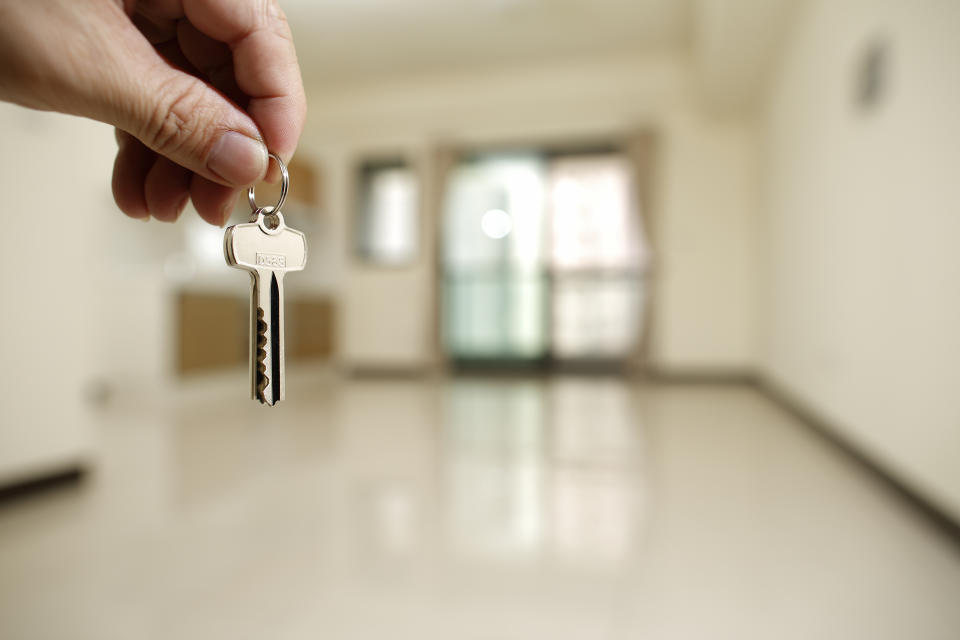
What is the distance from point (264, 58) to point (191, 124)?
0.27 ft

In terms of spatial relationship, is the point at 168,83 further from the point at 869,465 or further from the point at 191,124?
the point at 869,465

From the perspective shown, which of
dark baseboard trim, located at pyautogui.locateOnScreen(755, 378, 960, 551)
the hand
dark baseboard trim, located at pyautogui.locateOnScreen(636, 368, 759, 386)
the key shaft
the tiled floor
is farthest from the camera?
dark baseboard trim, located at pyautogui.locateOnScreen(636, 368, 759, 386)

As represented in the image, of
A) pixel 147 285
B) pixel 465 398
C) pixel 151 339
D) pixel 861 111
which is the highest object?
pixel 861 111

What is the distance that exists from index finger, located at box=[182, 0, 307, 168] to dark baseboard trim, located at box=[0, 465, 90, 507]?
2120mm

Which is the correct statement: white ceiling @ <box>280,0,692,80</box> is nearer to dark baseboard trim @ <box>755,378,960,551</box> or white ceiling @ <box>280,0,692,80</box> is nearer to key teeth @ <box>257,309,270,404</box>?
dark baseboard trim @ <box>755,378,960,551</box>

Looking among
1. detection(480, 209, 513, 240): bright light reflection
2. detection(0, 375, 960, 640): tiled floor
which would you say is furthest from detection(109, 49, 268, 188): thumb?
detection(480, 209, 513, 240): bright light reflection

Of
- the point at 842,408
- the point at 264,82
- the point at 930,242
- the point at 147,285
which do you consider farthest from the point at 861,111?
the point at 147,285

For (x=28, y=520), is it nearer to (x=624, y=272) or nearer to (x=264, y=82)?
(x=264, y=82)

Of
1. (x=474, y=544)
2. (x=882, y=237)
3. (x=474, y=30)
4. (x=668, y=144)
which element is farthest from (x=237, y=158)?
(x=668, y=144)

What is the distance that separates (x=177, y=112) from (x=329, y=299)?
6.26 meters

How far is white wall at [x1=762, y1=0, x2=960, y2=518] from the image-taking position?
176 cm

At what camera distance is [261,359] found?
482mm

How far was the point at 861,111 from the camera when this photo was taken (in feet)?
8.64

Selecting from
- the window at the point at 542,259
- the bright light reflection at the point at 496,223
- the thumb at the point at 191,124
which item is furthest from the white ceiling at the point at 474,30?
the thumb at the point at 191,124
